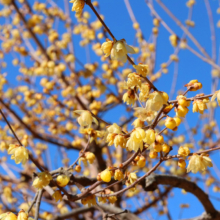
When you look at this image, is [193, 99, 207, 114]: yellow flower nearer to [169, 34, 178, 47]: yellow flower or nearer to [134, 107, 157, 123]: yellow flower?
[134, 107, 157, 123]: yellow flower

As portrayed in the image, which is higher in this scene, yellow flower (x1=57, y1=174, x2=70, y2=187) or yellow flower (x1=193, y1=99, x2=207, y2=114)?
yellow flower (x1=193, y1=99, x2=207, y2=114)

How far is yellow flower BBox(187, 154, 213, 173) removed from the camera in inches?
55.7

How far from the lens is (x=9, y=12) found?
5438mm

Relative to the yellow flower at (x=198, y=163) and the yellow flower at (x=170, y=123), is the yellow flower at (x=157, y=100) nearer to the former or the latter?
the yellow flower at (x=170, y=123)

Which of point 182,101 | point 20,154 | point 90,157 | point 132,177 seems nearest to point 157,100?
point 182,101

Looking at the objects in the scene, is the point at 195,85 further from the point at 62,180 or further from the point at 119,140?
the point at 62,180

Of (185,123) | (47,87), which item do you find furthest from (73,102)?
(185,123)

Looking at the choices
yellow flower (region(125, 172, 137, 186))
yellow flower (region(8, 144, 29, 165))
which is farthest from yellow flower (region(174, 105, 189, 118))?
yellow flower (region(8, 144, 29, 165))

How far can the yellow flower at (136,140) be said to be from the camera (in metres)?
1.27

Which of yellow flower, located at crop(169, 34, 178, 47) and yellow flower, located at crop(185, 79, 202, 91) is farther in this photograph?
yellow flower, located at crop(169, 34, 178, 47)

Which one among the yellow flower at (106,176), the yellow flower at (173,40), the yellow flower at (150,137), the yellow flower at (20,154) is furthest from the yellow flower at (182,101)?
the yellow flower at (173,40)

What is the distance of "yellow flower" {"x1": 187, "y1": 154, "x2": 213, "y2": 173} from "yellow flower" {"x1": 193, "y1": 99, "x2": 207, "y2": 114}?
0.32 meters

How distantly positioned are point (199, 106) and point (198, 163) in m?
0.38

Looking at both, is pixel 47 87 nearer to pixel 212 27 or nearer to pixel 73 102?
pixel 73 102
